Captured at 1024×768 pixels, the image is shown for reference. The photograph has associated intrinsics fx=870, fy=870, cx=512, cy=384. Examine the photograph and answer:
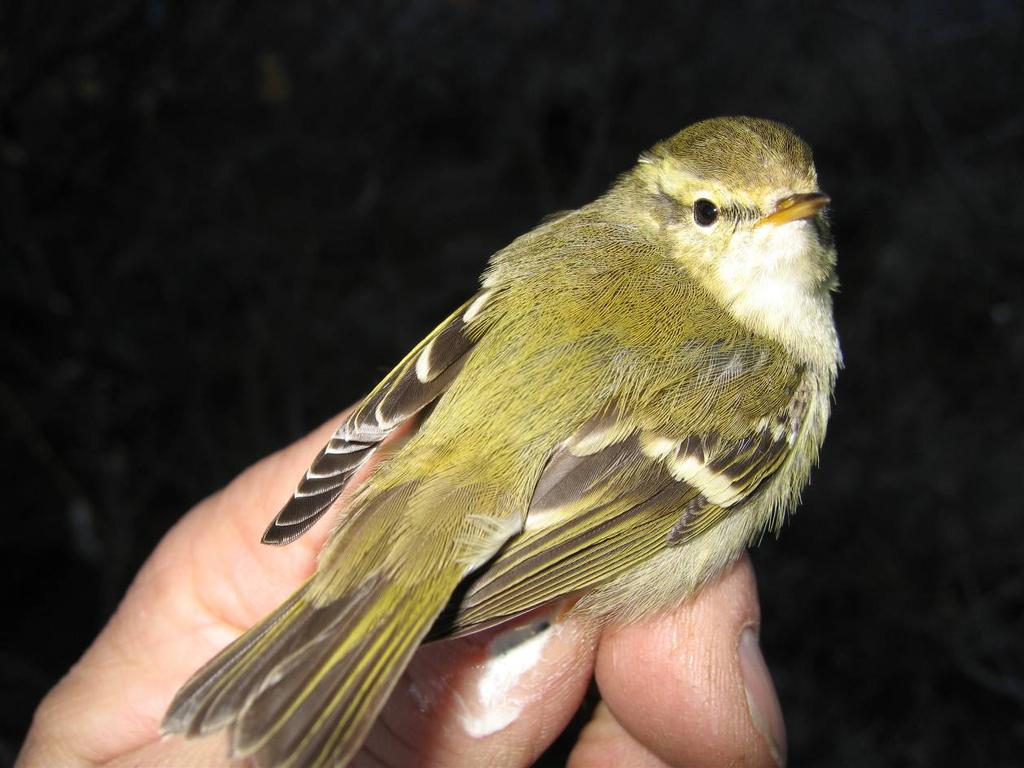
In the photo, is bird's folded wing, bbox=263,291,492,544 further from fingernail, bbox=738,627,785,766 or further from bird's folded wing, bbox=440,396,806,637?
fingernail, bbox=738,627,785,766

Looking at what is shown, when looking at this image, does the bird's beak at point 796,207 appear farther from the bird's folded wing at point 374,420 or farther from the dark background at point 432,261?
the dark background at point 432,261

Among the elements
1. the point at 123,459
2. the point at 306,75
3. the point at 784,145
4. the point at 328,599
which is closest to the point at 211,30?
the point at 306,75

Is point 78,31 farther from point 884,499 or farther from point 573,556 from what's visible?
point 884,499

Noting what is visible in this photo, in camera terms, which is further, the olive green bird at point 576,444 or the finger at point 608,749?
the finger at point 608,749

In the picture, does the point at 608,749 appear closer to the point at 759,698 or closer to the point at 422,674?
the point at 759,698

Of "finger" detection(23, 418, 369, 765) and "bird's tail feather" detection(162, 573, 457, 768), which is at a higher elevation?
"bird's tail feather" detection(162, 573, 457, 768)

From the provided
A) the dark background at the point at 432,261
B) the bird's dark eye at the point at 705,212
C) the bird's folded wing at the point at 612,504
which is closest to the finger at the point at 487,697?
the bird's folded wing at the point at 612,504

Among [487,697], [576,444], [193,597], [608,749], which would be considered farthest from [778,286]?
[193,597]

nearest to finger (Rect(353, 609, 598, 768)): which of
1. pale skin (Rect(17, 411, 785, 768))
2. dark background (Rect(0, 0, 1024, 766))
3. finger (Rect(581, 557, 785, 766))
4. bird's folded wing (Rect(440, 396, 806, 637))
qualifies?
pale skin (Rect(17, 411, 785, 768))
